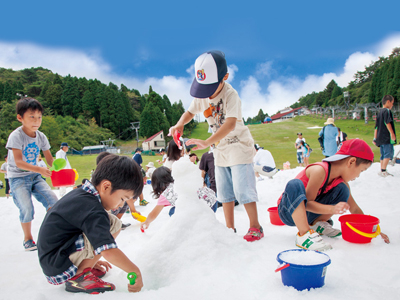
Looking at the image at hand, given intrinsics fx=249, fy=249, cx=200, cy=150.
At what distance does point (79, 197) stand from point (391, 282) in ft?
4.70

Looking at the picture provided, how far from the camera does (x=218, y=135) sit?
5.81 ft

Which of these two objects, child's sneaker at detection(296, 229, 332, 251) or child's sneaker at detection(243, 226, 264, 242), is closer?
child's sneaker at detection(296, 229, 332, 251)

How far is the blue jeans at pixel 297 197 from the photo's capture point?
157 cm

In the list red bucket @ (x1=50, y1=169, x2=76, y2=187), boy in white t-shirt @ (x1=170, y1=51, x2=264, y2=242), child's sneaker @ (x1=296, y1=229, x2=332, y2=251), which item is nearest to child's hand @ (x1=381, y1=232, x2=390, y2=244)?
child's sneaker @ (x1=296, y1=229, x2=332, y2=251)

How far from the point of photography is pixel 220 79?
183 centimetres

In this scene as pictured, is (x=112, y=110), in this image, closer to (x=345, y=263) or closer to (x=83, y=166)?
(x=83, y=166)

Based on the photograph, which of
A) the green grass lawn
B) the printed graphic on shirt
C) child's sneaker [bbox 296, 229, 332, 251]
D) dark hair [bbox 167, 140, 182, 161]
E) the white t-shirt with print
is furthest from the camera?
the green grass lawn

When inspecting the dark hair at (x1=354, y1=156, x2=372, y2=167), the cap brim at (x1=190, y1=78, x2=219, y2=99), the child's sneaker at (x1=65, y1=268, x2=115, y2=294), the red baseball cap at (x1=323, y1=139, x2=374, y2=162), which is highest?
the cap brim at (x1=190, y1=78, x2=219, y2=99)

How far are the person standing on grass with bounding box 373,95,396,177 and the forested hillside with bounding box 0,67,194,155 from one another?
13.4 m

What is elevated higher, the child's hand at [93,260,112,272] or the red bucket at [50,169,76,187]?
the red bucket at [50,169,76,187]

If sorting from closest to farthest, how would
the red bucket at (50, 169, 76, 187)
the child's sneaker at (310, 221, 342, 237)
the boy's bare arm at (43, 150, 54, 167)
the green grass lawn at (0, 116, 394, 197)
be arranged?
the child's sneaker at (310, 221, 342, 237)
the boy's bare arm at (43, 150, 54, 167)
the red bucket at (50, 169, 76, 187)
the green grass lawn at (0, 116, 394, 197)

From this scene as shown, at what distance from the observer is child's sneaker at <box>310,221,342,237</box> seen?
1.74 metres

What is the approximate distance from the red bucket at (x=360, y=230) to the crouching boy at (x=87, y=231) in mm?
1287

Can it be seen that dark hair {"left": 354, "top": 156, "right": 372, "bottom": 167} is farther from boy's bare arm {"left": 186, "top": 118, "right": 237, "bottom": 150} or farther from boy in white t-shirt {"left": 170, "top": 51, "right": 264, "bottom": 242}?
boy's bare arm {"left": 186, "top": 118, "right": 237, "bottom": 150}
